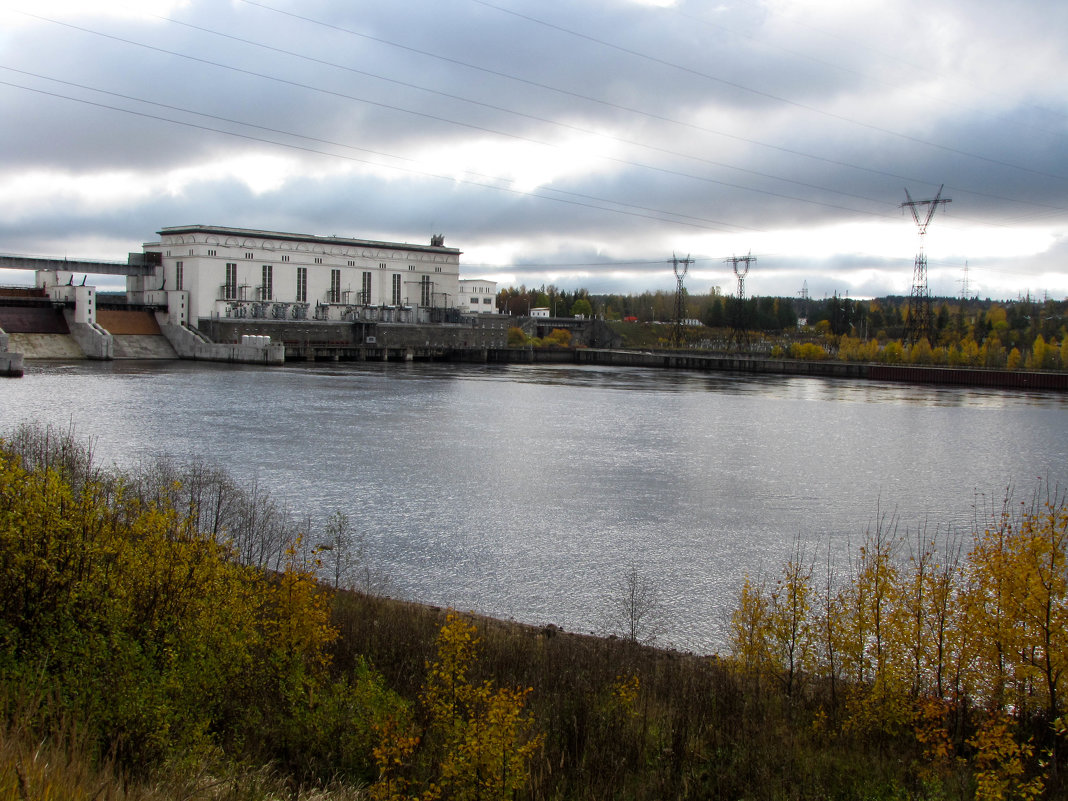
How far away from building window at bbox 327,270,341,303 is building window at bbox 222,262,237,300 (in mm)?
7663

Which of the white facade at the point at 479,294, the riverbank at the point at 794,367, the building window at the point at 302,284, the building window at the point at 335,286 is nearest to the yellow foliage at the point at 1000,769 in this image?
the riverbank at the point at 794,367

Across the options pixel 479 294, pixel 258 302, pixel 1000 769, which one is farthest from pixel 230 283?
pixel 1000 769

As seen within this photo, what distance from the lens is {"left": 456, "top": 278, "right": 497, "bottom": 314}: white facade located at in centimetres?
9238

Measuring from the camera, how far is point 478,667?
284 inches

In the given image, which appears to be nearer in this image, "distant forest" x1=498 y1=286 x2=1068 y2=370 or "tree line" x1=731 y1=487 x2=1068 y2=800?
"tree line" x1=731 y1=487 x2=1068 y2=800

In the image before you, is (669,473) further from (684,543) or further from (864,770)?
(864,770)

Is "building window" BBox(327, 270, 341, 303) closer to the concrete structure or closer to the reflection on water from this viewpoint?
the concrete structure

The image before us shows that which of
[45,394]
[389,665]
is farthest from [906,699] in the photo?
[45,394]

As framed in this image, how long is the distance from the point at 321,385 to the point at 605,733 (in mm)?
33620

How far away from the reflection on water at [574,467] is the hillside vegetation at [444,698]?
224 centimetres

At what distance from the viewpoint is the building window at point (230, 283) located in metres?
56.0

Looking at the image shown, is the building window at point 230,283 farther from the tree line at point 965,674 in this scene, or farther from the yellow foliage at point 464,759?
the yellow foliage at point 464,759

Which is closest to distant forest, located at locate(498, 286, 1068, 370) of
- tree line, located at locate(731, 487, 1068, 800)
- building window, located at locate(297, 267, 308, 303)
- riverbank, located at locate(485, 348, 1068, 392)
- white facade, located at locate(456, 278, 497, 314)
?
riverbank, located at locate(485, 348, 1068, 392)

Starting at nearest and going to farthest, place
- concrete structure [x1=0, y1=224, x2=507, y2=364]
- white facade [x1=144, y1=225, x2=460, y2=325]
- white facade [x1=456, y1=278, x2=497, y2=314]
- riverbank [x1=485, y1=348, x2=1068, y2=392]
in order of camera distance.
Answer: concrete structure [x1=0, y1=224, x2=507, y2=364] < riverbank [x1=485, y1=348, x2=1068, y2=392] < white facade [x1=144, y1=225, x2=460, y2=325] < white facade [x1=456, y1=278, x2=497, y2=314]
